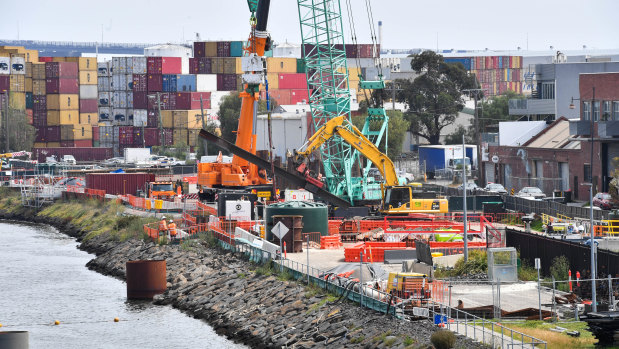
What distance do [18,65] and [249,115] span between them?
288 feet

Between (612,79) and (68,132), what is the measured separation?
324 ft

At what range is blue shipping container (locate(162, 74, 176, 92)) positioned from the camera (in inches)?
5625

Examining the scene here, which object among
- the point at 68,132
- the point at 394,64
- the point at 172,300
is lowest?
the point at 172,300

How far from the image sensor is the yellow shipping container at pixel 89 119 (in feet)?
503

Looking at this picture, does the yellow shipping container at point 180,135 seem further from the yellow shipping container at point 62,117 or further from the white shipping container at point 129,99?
the yellow shipping container at point 62,117

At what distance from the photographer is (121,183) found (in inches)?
3238

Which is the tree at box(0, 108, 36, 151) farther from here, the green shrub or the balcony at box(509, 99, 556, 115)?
the green shrub

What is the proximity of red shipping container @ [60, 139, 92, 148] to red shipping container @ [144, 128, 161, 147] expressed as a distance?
11.8 metres

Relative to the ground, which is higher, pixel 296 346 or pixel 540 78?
pixel 540 78

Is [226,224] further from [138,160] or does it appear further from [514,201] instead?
[138,160]

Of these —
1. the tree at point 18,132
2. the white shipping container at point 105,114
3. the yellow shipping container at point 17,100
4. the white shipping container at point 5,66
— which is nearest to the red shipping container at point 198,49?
the white shipping container at point 105,114

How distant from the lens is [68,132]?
149 metres

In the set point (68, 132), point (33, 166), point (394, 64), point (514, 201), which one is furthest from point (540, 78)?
point (394, 64)

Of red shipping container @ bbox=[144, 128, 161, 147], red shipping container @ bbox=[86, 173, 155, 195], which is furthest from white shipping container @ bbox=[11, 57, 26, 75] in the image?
red shipping container @ bbox=[86, 173, 155, 195]
